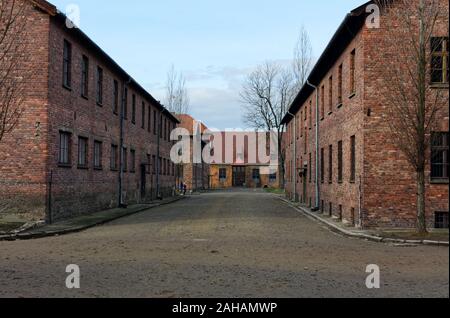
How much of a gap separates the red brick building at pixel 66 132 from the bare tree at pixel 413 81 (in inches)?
430

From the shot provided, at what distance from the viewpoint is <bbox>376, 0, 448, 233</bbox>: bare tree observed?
14.6 meters

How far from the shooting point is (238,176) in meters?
95.9

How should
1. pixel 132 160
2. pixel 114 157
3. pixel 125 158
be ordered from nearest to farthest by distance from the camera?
1. pixel 114 157
2. pixel 125 158
3. pixel 132 160

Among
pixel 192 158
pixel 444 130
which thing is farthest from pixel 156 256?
pixel 192 158

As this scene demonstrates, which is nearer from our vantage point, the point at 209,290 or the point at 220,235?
the point at 209,290

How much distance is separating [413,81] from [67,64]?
42.2 feet

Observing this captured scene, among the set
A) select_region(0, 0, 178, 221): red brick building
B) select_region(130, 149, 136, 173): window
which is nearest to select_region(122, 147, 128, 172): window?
select_region(0, 0, 178, 221): red brick building

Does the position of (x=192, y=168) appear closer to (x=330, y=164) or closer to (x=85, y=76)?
(x=85, y=76)

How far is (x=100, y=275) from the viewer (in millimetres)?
8891

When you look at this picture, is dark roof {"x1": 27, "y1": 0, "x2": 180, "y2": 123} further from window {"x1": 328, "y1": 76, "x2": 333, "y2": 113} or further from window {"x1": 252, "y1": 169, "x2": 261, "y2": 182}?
window {"x1": 252, "y1": 169, "x2": 261, "y2": 182}

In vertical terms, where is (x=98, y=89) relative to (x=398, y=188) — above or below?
above

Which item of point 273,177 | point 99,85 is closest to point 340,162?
point 99,85
